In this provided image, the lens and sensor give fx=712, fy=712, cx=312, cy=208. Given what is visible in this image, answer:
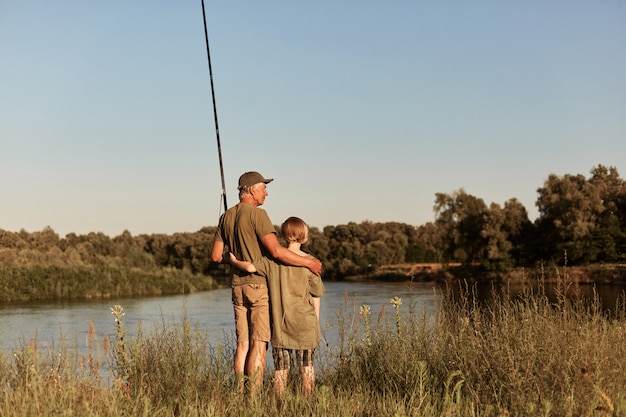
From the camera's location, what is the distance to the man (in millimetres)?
5543

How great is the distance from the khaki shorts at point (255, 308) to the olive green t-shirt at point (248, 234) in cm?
6

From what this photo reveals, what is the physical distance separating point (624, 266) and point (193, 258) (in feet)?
120

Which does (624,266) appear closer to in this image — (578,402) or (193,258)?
(193,258)

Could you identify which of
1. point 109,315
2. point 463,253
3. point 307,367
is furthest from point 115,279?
point 307,367

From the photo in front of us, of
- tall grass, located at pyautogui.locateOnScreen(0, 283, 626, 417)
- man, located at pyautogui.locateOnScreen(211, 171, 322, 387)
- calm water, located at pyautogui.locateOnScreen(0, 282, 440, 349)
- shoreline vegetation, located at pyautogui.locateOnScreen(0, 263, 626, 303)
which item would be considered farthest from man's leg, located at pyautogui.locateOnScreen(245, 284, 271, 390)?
shoreline vegetation, located at pyautogui.locateOnScreen(0, 263, 626, 303)

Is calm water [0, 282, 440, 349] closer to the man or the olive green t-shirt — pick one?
the man

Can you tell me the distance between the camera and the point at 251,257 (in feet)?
18.5

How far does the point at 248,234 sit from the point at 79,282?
3623 cm

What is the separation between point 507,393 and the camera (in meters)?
4.99

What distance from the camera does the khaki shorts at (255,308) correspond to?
5598 millimetres

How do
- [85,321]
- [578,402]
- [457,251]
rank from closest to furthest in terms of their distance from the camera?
[578,402] < [85,321] < [457,251]

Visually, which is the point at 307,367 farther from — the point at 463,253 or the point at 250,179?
the point at 463,253

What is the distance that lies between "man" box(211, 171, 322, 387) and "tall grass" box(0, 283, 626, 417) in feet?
1.05

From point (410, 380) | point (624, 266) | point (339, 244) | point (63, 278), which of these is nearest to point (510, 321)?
point (410, 380)
